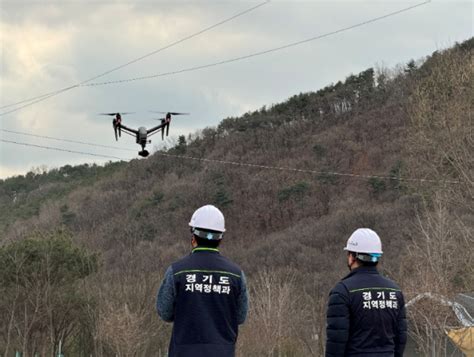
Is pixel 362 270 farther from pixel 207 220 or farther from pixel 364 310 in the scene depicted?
pixel 207 220

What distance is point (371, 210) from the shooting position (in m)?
82.2

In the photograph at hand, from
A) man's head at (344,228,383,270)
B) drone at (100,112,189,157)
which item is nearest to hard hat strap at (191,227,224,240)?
man's head at (344,228,383,270)

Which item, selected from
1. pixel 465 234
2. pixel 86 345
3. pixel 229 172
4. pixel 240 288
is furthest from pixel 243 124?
pixel 240 288

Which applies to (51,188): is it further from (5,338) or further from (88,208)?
(5,338)

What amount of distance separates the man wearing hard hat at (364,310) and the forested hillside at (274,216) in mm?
17294

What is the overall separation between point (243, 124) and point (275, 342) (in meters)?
97.4

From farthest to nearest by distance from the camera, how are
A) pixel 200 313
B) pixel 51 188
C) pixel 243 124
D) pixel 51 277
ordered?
1. pixel 243 124
2. pixel 51 188
3. pixel 51 277
4. pixel 200 313

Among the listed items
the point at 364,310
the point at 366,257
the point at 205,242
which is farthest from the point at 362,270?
the point at 205,242

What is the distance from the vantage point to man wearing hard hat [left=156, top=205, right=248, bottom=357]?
4996 mm

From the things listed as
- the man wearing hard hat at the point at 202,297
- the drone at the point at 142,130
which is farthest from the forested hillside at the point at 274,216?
the man wearing hard hat at the point at 202,297

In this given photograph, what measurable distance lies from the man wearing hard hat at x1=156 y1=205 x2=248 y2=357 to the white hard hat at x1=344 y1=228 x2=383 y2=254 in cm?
106

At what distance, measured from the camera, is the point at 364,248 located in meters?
5.65

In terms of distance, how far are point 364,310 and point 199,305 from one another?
129 centimetres

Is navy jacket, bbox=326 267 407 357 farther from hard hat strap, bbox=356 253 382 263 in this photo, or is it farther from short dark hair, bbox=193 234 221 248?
short dark hair, bbox=193 234 221 248
